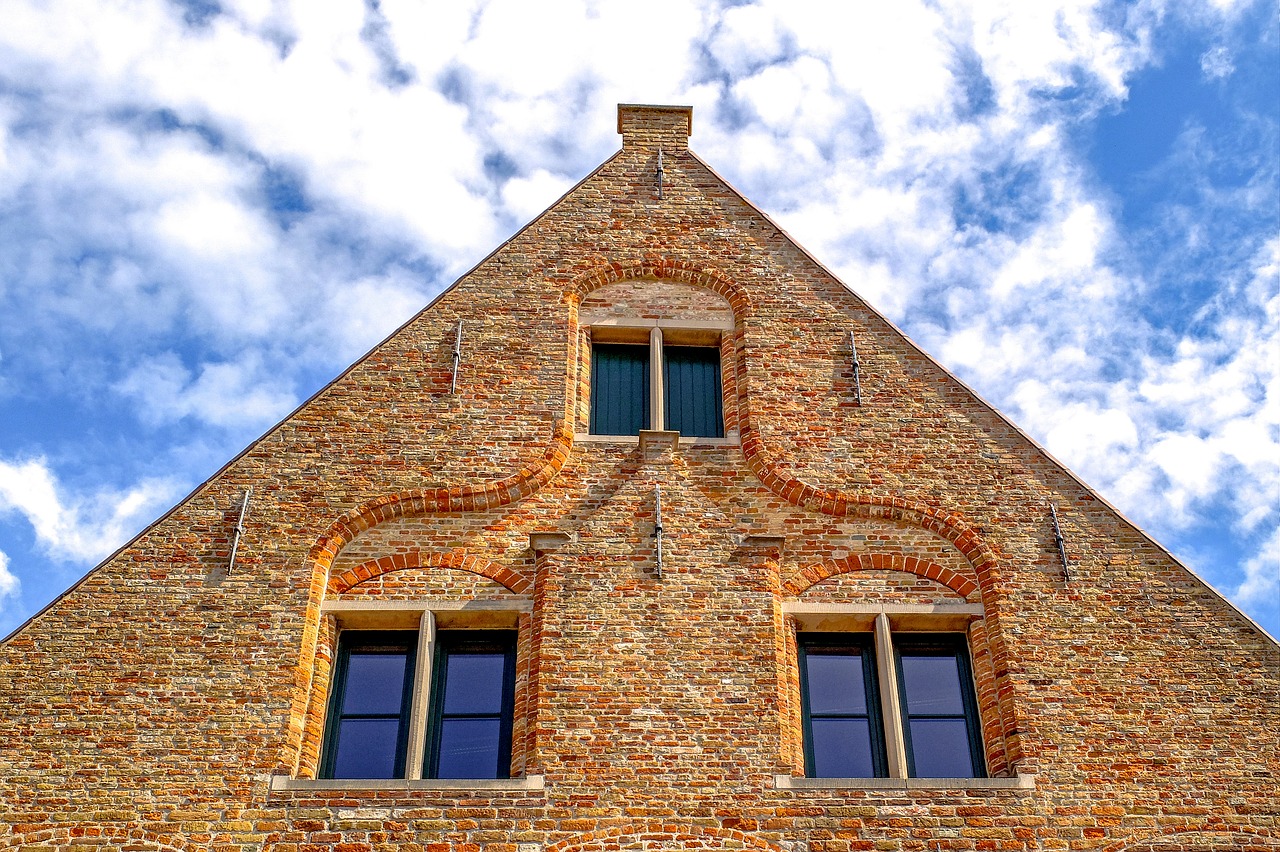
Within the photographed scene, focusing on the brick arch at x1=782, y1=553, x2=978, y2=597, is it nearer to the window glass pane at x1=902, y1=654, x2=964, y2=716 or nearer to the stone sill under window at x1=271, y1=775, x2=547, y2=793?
the window glass pane at x1=902, y1=654, x2=964, y2=716

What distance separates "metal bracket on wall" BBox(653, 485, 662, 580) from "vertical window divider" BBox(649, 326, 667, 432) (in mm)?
778


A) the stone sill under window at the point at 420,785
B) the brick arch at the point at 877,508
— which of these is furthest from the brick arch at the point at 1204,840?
the stone sill under window at the point at 420,785

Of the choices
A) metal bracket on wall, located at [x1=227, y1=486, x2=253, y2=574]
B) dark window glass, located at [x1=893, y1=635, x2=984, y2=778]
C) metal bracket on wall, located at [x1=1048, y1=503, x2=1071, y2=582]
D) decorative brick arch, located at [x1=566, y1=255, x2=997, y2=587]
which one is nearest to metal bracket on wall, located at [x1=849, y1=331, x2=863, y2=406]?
decorative brick arch, located at [x1=566, y1=255, x2=997, y2=587]

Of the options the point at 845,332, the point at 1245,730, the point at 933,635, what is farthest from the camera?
the point at 845,332

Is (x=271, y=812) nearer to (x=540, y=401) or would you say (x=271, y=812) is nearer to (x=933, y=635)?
(x=540, y=401)

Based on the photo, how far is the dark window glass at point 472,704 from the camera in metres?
9.44

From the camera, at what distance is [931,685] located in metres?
10.0

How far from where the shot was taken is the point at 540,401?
11.4 metres

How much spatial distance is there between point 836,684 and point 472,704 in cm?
304

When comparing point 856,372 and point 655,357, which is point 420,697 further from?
point 856,372

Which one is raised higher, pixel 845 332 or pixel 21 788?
pixel 845 332

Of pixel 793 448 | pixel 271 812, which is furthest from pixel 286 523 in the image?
pixel 793 448

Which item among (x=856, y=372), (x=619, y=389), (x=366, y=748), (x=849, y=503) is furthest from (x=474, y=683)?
(x=856, y=372)

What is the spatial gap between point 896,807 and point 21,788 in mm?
6436
